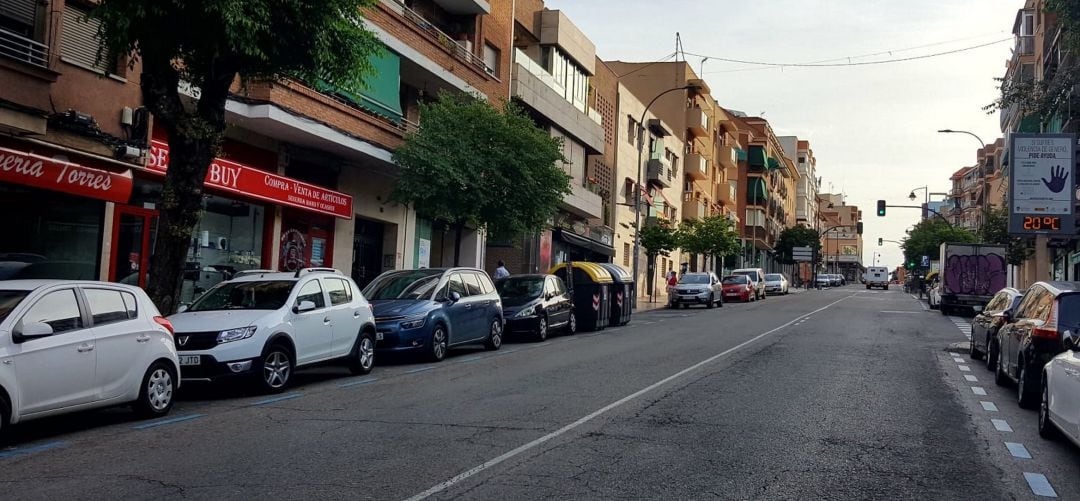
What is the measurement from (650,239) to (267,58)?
32685 mm

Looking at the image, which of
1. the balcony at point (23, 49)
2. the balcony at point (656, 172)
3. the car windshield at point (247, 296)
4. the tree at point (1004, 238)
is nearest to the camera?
the car windshield at point (247, 296)

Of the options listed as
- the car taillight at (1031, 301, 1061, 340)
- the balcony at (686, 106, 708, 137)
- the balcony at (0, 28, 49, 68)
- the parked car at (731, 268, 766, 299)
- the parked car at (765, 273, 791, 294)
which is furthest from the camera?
the balcony at (686, 106, 708, 137)

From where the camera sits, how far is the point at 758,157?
8512cm

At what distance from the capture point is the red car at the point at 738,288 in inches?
1895

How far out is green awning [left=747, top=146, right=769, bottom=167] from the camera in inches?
3339

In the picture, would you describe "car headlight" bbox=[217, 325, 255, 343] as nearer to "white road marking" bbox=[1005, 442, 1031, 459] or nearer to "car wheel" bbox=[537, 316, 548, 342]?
"white road marking" bbox=[1005, 442, 1031, 459]

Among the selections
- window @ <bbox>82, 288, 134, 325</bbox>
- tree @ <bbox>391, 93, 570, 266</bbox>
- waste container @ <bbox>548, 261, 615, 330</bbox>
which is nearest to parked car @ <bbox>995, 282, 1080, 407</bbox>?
window @ <bbox>82, 288, 134, 325</bbox>

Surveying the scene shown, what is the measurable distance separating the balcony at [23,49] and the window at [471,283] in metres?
7.61

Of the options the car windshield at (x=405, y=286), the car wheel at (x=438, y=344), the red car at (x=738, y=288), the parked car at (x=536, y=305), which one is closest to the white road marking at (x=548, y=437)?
the car wheel at (x=438, y=344)

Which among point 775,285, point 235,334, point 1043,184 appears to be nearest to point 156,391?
point 235,334

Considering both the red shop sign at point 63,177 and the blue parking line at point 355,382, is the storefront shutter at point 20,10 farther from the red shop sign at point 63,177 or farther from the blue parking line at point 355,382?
the blue parking line at point 355,382

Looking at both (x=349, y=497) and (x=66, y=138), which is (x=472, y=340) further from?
(x=349, y=497)

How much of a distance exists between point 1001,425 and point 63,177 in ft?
44.3

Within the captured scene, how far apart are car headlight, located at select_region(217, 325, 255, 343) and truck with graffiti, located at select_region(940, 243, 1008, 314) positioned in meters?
31.8
